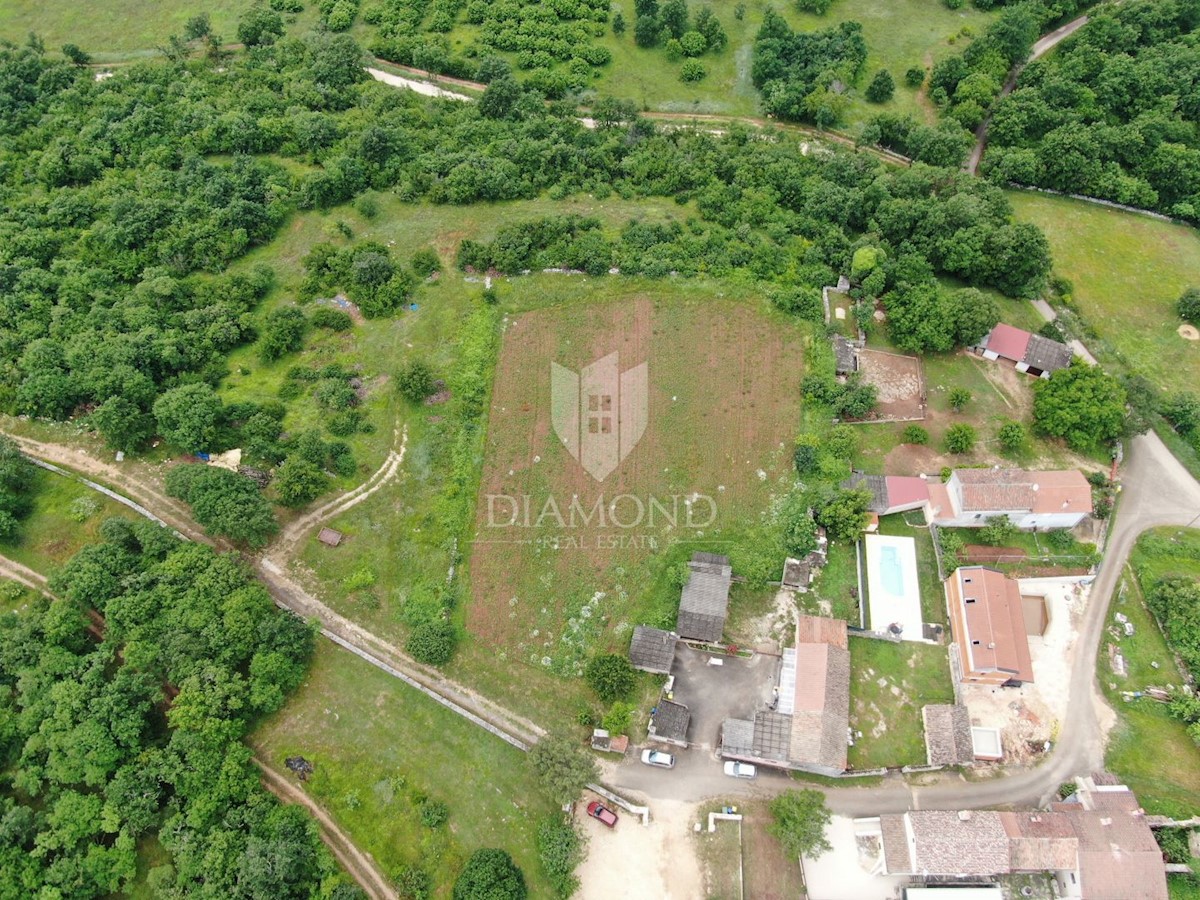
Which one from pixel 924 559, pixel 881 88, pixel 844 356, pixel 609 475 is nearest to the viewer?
pixel 924 559

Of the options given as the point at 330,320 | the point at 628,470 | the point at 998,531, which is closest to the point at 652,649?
the point at 628,470

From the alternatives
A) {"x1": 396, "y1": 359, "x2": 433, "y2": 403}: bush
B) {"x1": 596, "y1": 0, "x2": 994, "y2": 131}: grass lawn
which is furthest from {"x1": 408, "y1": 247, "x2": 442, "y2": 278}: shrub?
{"x1": 596, "y1": 0, "x2": 994, "y2": 131}: grass lawn

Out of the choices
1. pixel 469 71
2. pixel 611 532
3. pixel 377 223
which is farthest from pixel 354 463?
pixel 469 71

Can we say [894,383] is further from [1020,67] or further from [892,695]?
[1020,67]

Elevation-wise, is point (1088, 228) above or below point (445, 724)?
above

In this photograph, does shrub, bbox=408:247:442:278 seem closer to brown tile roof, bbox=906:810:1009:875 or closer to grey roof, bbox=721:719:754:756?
grey roof, bbox=721:719:754:756

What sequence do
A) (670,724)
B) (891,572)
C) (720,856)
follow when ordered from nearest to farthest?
(720,856)
(670,724)
(891,572)

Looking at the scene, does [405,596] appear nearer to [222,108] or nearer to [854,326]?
[854,326]
